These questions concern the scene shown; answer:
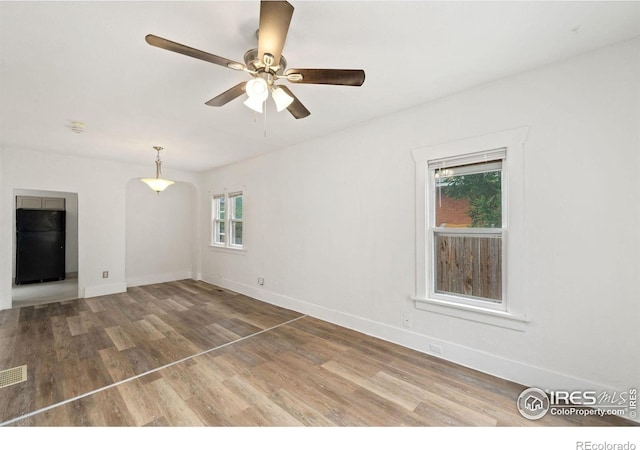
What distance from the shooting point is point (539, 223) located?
84.5 inches

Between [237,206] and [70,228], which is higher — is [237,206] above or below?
above

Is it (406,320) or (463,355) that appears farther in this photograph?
(406,320)

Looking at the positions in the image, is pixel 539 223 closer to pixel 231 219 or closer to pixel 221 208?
pixel 231 219

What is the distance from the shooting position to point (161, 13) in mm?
1586

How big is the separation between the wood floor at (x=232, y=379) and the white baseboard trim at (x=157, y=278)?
2.04m

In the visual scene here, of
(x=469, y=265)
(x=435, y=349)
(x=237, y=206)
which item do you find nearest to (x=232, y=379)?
(x=435, y=349)

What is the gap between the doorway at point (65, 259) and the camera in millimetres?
4859

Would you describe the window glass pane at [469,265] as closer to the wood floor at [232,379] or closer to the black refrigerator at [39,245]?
the wood floor at [232,379]

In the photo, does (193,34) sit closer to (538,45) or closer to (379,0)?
(379,0)

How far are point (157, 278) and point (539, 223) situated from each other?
6889 millimetres

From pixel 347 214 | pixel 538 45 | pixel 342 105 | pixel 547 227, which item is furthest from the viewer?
pixel 347 214

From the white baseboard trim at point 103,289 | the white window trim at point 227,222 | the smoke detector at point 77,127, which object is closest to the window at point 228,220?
the white window trim at point 227,222

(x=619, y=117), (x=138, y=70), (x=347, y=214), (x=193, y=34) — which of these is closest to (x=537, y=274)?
(x=619, y=117)

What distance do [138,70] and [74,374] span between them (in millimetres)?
2685
